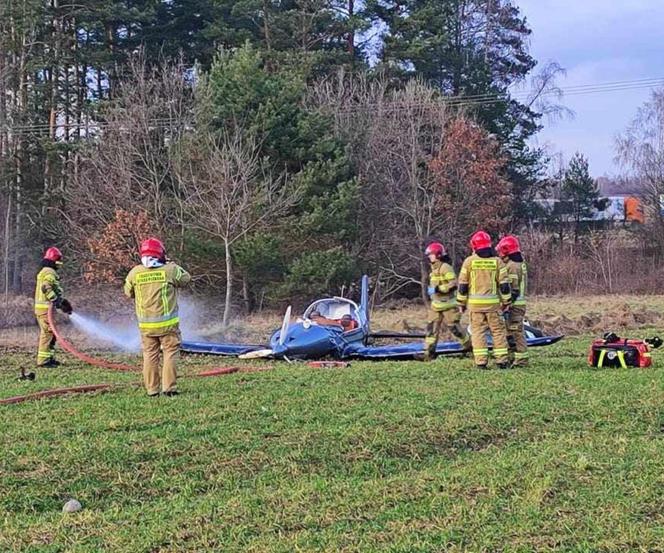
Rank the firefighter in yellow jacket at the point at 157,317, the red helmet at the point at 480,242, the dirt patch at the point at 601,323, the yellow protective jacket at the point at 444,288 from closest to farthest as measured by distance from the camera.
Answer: the firefighter in yellow jacket at the point at 157,317
the red helmet at the point at 480,242
the yellow protective jacket at the point at 444,288
the dirt patch at the point at 601,323

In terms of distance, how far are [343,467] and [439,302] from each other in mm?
6400

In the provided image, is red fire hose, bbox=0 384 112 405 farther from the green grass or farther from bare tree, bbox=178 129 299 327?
bare tree, bbox=178 129 299 327

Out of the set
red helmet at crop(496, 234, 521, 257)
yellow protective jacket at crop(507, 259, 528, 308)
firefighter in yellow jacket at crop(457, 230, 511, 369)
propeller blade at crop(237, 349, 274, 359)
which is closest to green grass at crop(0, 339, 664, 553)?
firefighter in yellow jacket at crop(457, 230, 511, 369)

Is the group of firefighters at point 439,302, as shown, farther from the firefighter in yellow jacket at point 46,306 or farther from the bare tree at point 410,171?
the bare tree at point 410,171

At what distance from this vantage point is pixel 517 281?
1184cm

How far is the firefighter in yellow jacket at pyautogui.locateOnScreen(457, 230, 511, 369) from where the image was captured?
1105cm

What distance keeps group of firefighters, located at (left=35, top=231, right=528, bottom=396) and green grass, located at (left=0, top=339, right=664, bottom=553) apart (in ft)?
2.21

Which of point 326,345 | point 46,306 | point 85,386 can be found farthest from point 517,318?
point 46,306

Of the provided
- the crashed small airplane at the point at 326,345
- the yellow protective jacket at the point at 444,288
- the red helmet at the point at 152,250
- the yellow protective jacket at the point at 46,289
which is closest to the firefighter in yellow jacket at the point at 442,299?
the yellow protective jacket at the point at 444,288

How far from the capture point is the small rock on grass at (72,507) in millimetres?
5262

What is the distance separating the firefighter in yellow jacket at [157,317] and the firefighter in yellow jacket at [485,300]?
4.06 m

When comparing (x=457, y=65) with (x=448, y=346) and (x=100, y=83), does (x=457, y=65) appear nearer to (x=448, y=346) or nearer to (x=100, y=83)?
(x=100, y=83)

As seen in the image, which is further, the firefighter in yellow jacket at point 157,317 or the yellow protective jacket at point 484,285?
the yellow protective jacket at point 484,285

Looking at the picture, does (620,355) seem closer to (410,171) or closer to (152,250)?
(152,250)
